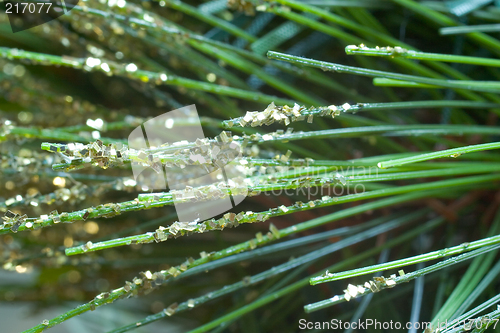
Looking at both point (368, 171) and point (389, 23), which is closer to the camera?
point (368, 171)

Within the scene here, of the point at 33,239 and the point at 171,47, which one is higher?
the point at 171,47

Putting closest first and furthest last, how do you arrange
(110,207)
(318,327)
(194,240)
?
(110,207) < (318,327) < (194,240)

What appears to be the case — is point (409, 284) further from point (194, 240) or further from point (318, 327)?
point (194, 240)

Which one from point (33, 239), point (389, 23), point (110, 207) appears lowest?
point (33, 239)

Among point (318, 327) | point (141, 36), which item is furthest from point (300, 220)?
point (141, 36)

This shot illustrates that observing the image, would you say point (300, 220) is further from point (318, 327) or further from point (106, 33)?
point (106, 33)

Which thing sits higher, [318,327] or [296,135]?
[296,135]

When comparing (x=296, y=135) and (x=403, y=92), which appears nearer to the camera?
(x=296, y=135)

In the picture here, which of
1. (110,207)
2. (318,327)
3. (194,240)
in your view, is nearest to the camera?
(110,207)

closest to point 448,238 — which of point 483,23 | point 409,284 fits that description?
point 409,284
